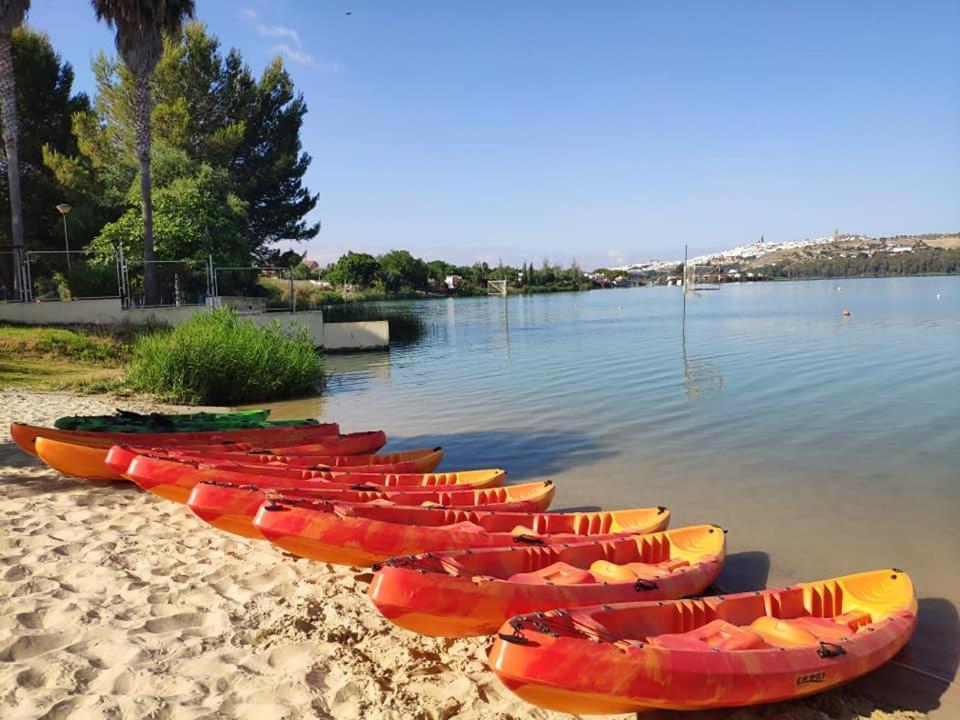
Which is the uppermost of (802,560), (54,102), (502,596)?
(54,102)

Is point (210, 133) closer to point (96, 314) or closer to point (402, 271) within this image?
point (96, 314)

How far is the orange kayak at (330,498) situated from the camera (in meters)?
5.09

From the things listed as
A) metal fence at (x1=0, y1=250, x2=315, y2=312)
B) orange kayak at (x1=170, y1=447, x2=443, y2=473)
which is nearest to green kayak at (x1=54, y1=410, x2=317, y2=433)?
orange kayak at (x1=170, y1=447, x2=443, y2=473)

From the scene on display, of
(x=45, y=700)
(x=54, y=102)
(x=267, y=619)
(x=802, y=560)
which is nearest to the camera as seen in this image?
(x=45, y=700)

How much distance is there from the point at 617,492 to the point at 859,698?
430 cm

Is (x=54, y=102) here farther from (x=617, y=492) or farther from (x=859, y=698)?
(x=859, y=698)

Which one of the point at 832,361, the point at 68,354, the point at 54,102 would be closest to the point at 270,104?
the point at 54,102

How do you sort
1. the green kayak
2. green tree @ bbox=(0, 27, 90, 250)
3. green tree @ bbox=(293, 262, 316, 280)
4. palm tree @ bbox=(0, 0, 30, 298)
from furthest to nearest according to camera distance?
green tree @ bbox=(293, 262, 316, 280) < green tree @ bbox=(0, 27, 90, 250) < palm tree @ bbox=(0, 0, 30, 298) < the green kayak

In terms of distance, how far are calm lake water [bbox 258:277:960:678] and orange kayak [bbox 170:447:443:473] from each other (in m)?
1.66

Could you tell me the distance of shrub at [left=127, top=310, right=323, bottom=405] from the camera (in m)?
13.9

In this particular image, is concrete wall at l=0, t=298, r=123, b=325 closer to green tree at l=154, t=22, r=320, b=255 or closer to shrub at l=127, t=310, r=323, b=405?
shrub at l=127, t=310, r=323, b=405

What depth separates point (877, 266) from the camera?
5108 inches

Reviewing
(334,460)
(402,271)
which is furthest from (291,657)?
(402,271)

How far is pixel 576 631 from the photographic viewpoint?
340cm
